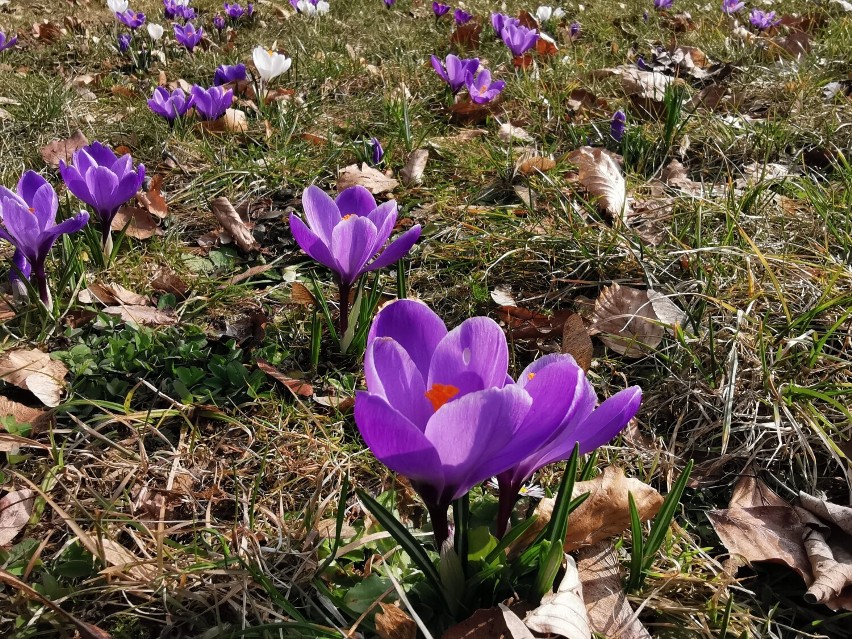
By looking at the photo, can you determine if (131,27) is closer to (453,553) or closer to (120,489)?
(120,489)

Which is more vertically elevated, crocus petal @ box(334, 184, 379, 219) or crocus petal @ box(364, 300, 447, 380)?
crocus petal @ box(364, 300, 447, 380)

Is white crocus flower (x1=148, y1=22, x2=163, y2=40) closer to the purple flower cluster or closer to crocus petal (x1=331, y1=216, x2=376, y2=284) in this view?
the purple flower cluster

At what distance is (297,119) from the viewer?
3014 millimetres

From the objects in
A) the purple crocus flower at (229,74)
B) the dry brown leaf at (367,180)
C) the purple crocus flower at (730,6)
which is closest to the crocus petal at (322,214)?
the dry brown leaf at (367,180)

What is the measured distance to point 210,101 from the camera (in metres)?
2.85

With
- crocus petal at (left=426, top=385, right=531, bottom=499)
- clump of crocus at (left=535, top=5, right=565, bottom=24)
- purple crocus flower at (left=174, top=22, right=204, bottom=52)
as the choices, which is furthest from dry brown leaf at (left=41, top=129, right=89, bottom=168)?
clump of crocus at (left=535, top=5, right=565, bottom=24)

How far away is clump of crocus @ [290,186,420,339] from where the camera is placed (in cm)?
150

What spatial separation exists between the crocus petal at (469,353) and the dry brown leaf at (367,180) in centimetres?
170

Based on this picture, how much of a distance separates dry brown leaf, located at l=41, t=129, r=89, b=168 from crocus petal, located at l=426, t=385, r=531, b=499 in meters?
2.46

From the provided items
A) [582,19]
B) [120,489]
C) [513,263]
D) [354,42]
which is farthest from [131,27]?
[120,489]

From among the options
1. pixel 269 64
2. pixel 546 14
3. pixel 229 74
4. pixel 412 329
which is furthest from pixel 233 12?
pixel 412 329

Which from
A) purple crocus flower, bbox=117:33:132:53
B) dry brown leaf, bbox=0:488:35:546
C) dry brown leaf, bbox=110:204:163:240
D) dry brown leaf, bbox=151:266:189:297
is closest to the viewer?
dry brown leaf, bbox=0:488:35:546

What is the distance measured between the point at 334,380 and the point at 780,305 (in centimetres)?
124

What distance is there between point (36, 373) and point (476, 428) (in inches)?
51.2
